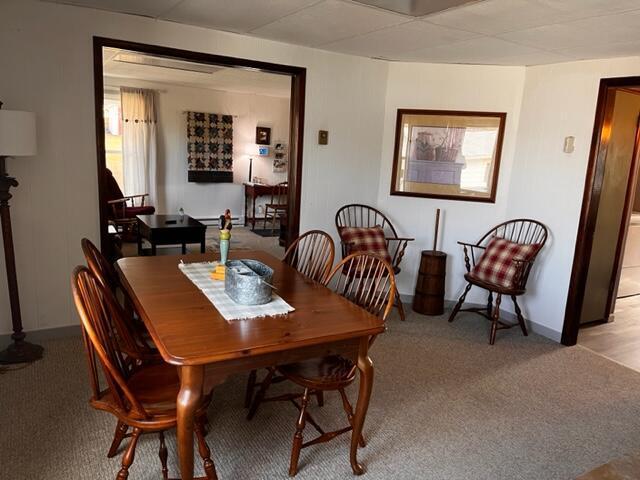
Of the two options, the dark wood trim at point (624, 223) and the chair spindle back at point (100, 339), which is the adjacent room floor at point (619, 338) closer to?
the dark wood trim at point (624, 223)

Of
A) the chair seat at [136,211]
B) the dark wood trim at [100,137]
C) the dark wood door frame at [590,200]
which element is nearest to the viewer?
the dark wood trim at [100,137]

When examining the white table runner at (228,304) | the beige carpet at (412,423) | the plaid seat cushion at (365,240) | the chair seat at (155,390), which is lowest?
the beige carpet at (412,423)

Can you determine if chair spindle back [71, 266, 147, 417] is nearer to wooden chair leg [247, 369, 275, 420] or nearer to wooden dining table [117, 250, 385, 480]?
wooden dining table [117, 250, 385, 480]

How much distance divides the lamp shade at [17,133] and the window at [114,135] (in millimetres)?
4392

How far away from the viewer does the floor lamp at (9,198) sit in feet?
8.40

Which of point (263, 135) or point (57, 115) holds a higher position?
point (263, 135)

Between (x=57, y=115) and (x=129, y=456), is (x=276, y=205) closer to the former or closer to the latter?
(x=57, y=115)

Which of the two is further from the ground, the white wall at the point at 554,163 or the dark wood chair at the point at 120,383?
the white wall at the point at 554,163

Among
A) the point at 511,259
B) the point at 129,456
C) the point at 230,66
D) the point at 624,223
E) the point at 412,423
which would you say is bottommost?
the point at 412,423

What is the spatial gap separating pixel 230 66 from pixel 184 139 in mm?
4102

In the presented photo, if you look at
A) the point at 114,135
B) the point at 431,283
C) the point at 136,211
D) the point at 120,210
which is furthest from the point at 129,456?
the point at 114,135

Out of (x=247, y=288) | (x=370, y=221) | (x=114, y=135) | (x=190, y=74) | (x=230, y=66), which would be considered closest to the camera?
(x=247, y=288)

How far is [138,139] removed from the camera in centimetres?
682

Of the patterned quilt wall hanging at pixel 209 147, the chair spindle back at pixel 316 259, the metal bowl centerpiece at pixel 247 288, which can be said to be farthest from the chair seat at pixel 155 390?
the patterned quilt wall hanging at pixel 209 147
